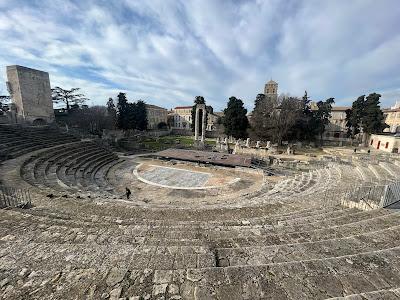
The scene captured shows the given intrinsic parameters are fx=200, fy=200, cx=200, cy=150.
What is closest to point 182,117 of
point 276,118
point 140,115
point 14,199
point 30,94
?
point 140,115

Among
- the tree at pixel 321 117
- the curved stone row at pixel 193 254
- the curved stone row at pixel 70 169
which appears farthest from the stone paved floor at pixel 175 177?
the tree at pixel 321 117

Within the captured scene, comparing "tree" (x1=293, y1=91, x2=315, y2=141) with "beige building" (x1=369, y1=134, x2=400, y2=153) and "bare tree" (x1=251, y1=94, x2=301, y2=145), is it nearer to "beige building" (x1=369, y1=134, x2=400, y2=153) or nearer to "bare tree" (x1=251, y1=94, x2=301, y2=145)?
"bare tree" (x1=251, y1=94, x2=301, y2=145)

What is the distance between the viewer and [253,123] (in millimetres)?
39562

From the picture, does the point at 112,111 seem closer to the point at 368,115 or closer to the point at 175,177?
the point at 175,177

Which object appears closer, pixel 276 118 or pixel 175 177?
pixel 175 177

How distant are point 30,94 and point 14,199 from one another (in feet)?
108

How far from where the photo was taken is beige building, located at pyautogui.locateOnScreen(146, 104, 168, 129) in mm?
69863

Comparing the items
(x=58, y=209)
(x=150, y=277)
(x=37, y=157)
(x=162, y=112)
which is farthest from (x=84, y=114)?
(x=150, y=277)

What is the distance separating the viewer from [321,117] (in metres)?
46.6

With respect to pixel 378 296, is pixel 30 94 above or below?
above

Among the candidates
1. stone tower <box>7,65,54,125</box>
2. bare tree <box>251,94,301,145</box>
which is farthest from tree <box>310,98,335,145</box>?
stone tower <box>7,65,54,125</box>

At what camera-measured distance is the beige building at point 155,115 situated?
69863 millimetres

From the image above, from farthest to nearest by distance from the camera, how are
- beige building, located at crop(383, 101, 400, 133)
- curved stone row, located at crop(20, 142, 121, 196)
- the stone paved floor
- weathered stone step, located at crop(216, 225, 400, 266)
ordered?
beige building, located at crop(383, 101, 400, 133)
the stone paved floor
curved stone row, located at crop(20, 142, 121, 196)
weathered stone step, located at crop(216, 225, 400, 266)

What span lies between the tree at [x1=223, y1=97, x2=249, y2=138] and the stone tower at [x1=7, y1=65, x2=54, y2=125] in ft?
111
